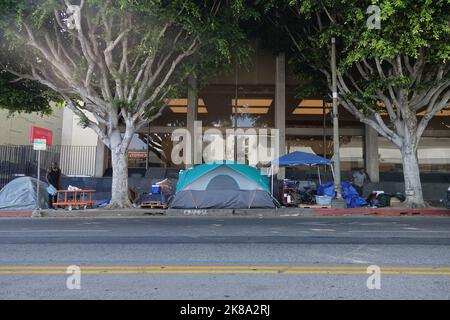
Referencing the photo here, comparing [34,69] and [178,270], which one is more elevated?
[34,69]

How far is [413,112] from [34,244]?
14.3 metres

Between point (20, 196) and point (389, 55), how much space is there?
14.2 m

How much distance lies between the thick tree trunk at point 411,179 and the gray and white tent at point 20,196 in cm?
1438

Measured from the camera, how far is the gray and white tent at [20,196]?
15951 millimetres

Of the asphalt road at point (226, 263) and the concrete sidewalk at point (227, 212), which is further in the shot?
the concrete sidewalk at point (227, 212)

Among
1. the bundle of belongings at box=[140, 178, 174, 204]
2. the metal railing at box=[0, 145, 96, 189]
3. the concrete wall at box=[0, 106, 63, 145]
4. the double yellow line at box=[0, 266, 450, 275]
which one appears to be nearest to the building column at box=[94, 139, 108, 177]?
the metal railing at box=[0, 145, 96, 189]

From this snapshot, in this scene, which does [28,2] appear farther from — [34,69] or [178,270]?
[178,270]

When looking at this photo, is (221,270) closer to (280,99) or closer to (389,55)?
(389,55)

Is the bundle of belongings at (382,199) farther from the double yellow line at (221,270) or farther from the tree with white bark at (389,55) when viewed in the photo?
the double yellow line at (221,270)

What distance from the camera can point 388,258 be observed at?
6332 millimetres

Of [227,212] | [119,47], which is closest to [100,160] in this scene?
[119,47]

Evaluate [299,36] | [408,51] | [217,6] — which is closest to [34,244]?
[217,6]

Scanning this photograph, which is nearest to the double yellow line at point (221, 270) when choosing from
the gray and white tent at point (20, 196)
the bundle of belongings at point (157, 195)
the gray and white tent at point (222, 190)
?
the gray and white tent at point (222, 190)

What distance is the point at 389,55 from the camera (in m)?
13.0
